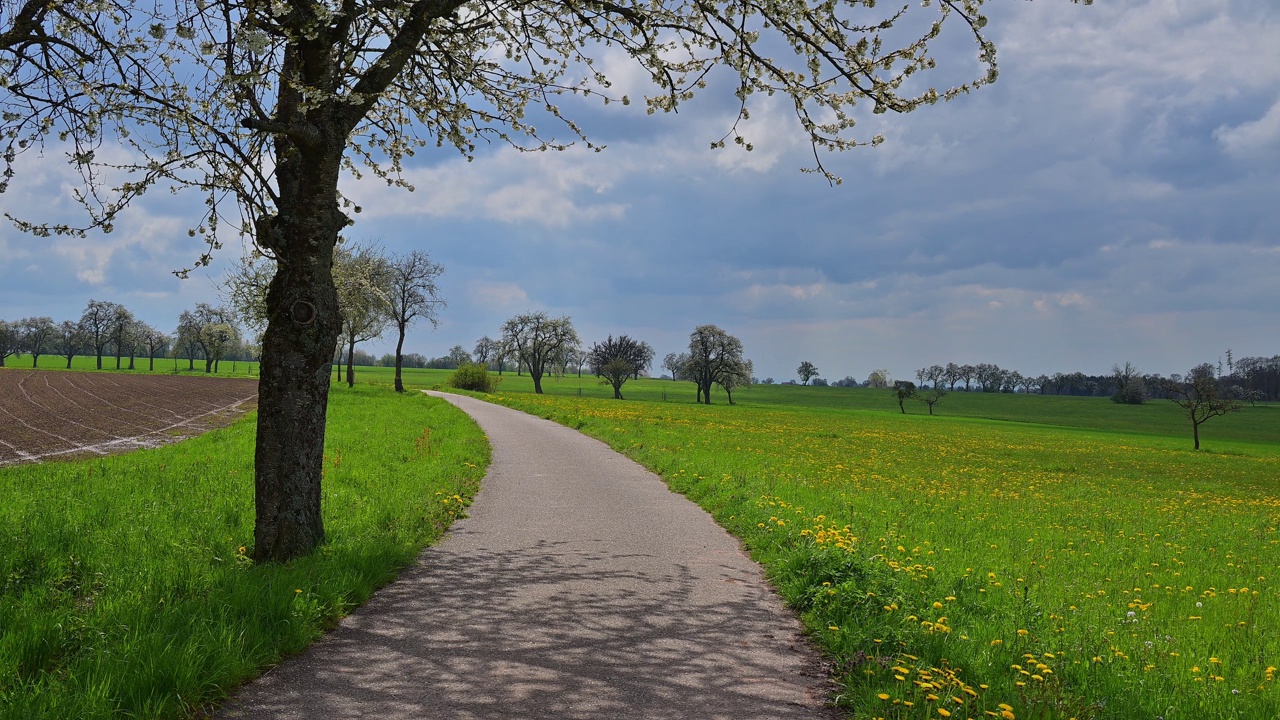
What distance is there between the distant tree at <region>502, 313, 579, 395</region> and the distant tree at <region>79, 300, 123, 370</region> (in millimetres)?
71766

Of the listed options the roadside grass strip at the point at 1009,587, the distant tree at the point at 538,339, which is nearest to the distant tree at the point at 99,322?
the distant tree at the point at 538,339

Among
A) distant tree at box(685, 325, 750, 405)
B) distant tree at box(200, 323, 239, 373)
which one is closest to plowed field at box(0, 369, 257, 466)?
distant tree at box(200, 323, 239, 373)

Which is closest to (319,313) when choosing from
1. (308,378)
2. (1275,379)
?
(308,378)

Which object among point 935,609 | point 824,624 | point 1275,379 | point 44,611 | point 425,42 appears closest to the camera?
point 44,611

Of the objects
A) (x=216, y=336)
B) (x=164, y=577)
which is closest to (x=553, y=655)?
(x=164, y=577)

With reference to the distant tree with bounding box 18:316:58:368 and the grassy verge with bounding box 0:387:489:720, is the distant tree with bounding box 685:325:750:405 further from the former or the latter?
the distant tree with bounding box 18:316:58:368

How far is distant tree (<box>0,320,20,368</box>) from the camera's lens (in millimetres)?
115750

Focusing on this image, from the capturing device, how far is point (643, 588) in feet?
20.7

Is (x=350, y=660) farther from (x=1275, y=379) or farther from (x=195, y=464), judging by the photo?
(x=1275, y=379)

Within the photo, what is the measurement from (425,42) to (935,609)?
Result: 8.18 meters

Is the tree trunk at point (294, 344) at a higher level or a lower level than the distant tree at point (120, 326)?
lower

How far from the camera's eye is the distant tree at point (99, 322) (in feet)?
364

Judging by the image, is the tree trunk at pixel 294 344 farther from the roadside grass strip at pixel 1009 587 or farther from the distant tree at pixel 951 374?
the distant tree at pixel 951 374

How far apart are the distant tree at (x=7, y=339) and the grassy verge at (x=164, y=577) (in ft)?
471
